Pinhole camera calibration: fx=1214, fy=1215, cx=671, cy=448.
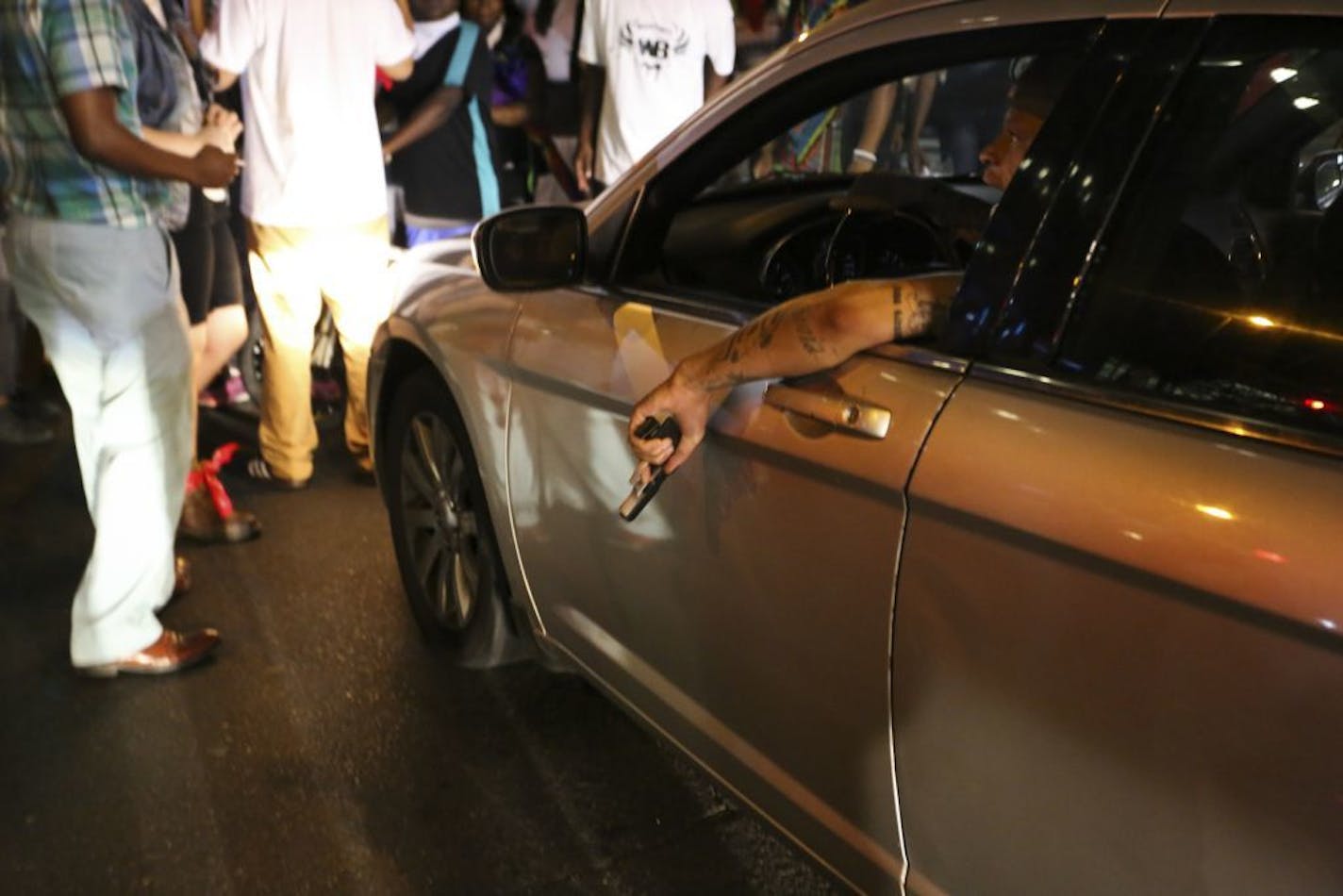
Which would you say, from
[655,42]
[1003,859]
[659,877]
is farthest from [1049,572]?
[655,42]

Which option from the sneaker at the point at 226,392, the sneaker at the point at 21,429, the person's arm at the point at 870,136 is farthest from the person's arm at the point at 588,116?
the sneaker at the point at 21,429

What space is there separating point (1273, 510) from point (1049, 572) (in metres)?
0.27

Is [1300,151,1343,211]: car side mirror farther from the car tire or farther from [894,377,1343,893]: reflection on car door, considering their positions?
the car tire

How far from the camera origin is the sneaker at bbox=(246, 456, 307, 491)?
4.71m

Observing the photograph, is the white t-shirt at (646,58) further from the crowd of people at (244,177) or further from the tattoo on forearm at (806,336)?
the tattoo on forearm at (806,336)

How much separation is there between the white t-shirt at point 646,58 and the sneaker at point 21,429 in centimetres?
276

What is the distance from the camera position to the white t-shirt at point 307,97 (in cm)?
411

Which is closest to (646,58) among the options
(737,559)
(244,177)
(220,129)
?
(244,177)

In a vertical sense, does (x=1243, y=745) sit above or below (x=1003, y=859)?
above

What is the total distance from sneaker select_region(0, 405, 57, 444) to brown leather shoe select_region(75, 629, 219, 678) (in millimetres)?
2323

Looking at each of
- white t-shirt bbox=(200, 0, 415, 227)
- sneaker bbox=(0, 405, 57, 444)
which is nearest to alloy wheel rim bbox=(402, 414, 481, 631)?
white t-shirt bbox=(200, 0, 415, 227)

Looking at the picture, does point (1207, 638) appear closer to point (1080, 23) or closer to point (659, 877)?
point (1080, 23)

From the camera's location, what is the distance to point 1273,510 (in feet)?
4.23

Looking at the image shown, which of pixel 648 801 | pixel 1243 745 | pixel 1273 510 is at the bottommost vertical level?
pixel 648 801
